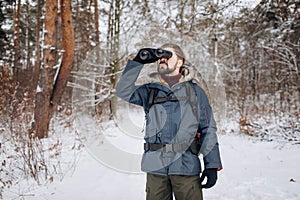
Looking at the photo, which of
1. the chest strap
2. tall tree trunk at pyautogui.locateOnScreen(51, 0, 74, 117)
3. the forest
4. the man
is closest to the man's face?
the man

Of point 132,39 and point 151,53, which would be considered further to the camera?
point 132,39

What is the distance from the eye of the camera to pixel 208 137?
191cm

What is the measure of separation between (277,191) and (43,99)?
5617 mm

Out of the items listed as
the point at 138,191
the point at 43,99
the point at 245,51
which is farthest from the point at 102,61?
the point at 245,51

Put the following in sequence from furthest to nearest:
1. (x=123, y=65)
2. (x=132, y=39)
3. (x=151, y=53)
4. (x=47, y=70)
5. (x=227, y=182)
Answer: (x=47, y=70) → (x=123, y=65) → (x=132, y=39) → (x=227, y=182) → (x=151, y=53)

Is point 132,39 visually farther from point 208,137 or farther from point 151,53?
point 208,137

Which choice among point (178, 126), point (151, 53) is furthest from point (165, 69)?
point (178, 126)

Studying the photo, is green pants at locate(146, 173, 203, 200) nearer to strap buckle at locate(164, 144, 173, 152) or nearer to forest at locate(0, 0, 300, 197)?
strap buckle at locate(164, 144, 173, 152)

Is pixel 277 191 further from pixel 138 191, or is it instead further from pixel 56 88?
pixel 56 88

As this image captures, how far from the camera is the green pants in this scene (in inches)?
74.5

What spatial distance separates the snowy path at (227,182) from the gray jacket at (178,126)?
1403 mm

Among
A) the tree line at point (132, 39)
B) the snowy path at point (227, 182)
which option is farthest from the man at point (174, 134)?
the tree line at point (132, 39)

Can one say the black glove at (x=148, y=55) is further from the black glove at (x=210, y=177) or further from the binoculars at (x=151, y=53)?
the black glove at (x=210, y=177)

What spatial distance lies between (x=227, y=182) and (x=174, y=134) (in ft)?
6.83
